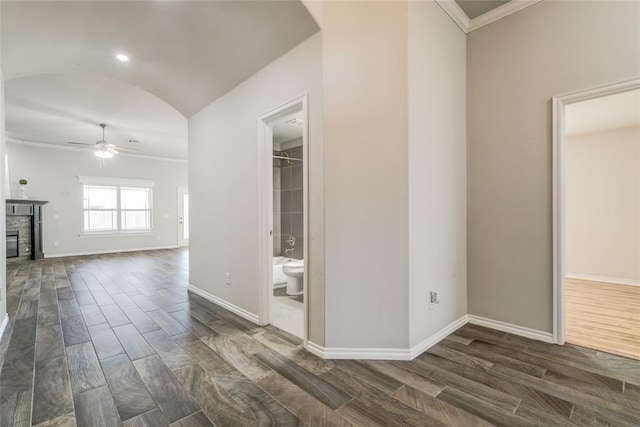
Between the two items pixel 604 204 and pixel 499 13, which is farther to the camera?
pixel 604 204

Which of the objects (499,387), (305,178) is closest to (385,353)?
(499,387)

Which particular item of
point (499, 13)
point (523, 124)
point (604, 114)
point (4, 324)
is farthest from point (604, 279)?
point (4, 324)

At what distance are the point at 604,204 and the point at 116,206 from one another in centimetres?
1099

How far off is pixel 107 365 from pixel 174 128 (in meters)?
5.11

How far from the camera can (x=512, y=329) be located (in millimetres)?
2686

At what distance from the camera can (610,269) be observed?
181 inches

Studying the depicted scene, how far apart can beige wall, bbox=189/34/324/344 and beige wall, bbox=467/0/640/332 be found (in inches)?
65.4

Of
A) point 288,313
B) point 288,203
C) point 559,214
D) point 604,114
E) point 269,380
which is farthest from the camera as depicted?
point 288,203

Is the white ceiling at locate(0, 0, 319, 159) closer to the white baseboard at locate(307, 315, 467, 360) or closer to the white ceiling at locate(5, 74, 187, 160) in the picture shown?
the white ceiling at locate(5, 74, 187, 160)

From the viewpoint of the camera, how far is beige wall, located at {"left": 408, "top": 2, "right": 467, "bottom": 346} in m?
2.24

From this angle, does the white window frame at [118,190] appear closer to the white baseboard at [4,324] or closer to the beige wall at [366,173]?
the white baseboard at [4,324]

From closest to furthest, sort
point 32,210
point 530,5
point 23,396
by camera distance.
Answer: point 23,396 < point 530,5 < point 32,210

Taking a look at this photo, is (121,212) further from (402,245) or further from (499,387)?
(499,387)

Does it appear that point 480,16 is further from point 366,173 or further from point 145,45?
point 145,45
